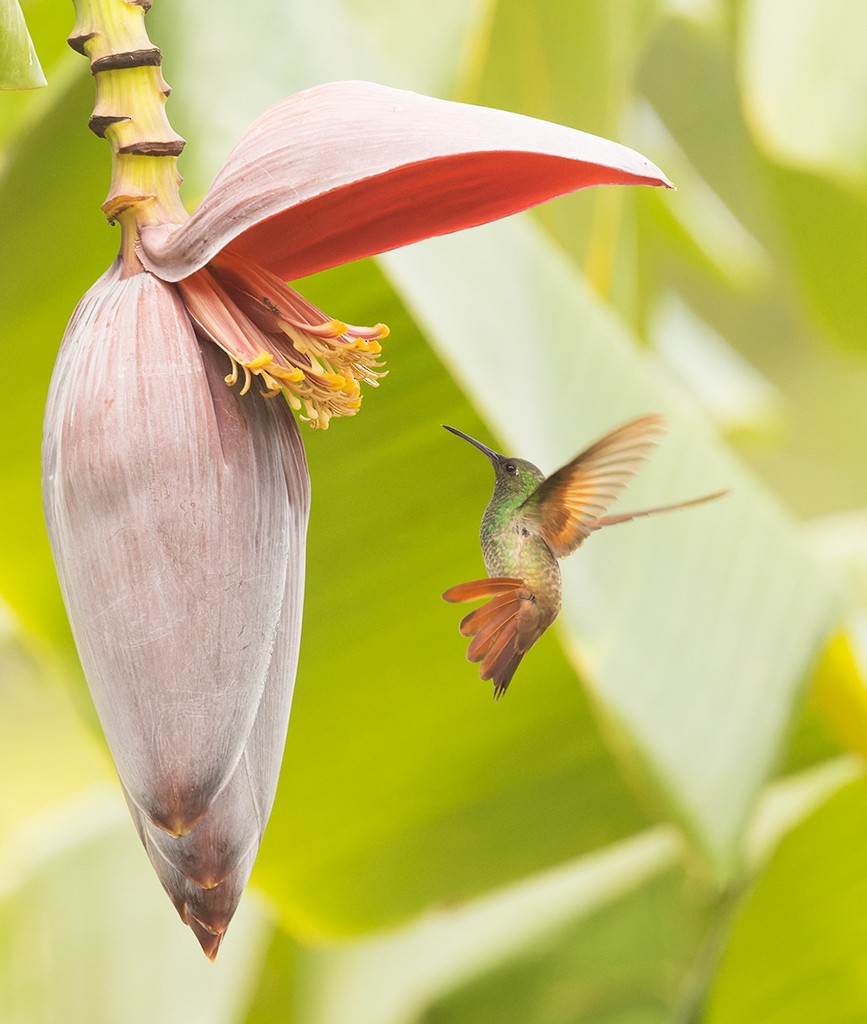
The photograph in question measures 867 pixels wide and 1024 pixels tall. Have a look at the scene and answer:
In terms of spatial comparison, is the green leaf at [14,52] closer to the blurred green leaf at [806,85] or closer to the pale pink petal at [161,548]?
the pale pink petal at [161,548]

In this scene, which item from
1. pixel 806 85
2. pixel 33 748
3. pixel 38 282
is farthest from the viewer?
pixel 33 748

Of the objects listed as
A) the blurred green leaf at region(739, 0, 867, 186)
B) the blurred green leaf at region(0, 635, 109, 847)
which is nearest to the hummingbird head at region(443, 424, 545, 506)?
the blurred green leaf at region(739, 0, 867, 186)

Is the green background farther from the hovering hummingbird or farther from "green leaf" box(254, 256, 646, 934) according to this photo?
the hovering hummingbird

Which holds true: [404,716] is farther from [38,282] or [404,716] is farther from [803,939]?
[803,939]

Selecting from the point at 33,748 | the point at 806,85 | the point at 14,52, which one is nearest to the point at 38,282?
the point at 14,52

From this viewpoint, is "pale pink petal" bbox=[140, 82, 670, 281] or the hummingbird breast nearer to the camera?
"pale pink petal" bbox=[140, 82, 670, 281]

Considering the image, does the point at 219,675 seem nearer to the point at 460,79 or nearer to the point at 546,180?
the point at 546,180

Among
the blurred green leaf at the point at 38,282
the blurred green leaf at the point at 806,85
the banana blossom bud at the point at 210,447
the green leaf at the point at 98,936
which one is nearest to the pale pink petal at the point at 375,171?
the banana blossom bud at the point at 210,447
